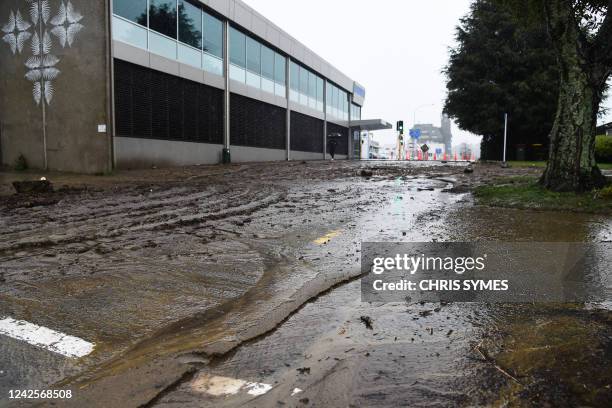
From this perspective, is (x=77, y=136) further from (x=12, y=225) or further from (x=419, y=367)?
(x=419, y=367)

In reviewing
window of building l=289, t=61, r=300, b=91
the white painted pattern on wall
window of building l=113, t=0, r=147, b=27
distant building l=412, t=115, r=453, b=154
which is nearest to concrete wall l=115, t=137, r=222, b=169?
the white painted pattern on wall

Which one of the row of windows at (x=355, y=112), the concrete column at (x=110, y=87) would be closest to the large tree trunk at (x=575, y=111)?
the concrete column at (x=110, y=87)

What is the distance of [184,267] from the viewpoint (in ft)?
14.4

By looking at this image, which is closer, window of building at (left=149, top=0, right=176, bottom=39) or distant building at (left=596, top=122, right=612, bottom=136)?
window of building at (left=149, top=0, right=176, bottom=39)

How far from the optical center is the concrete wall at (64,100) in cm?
1586

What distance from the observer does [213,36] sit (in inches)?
886

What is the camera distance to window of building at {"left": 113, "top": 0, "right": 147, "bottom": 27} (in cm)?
1647

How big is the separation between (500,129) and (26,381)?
107ft

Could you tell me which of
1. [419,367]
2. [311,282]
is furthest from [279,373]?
[311,282]

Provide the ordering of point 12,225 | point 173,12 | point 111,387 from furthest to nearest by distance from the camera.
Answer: point 173,12, point 12,225, point 111,387

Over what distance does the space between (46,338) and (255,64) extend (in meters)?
25.6

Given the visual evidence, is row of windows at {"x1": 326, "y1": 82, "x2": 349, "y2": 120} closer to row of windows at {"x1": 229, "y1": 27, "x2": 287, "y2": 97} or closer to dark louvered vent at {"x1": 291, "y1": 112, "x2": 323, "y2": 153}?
dark louvered vent at {"x1": 291, "y1": 112, "x2": 323, "y2": 153}

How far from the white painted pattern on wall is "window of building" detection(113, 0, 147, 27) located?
1265mm

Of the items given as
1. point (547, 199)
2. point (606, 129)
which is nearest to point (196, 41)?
point (547, 199)
